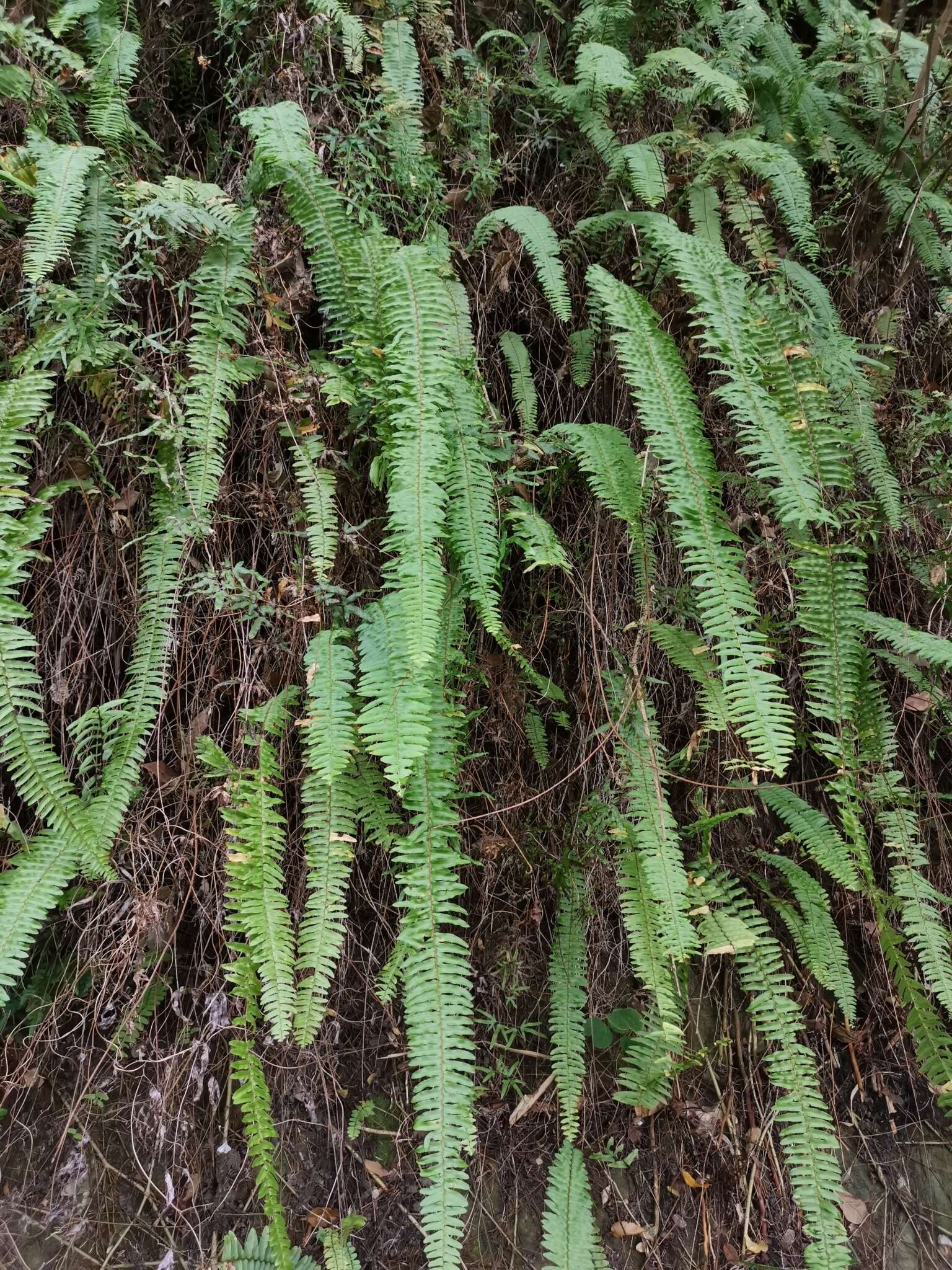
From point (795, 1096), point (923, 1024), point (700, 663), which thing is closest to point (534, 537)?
point (700, 663)

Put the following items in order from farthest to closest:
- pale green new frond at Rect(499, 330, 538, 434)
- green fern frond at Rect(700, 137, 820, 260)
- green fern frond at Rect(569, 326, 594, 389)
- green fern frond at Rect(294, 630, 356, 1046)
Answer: green fern frond at Rect(700, 137, 820, 260), green fern frond at Rect(569, 326, 594, 389), pale green new frond at Rect(499, 330, 538, 434), green fern frond at Rect(294, 630, 356, 1046)

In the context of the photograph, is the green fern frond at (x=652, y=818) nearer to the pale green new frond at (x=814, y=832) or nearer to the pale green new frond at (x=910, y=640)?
the pale green new frond at (x=814, y=832)

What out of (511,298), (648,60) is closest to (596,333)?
(511,298)

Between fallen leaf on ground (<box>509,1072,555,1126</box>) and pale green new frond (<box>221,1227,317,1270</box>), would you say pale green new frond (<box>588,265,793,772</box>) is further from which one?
pale green new frond (<box>221,1227,317,1270</box>)

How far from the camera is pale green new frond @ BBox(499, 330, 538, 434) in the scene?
2297 millimetres

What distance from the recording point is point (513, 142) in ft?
9.01

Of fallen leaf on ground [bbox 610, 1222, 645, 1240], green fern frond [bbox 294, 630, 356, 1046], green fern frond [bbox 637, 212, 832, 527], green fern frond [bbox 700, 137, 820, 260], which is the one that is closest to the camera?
green fern frond [bbox 294, 630, 356, 1046]

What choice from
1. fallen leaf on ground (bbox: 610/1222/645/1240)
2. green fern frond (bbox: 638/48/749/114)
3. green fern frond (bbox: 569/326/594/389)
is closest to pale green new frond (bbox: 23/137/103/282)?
green fern frond (bbox: 569/326/594/389)

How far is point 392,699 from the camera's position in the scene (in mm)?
1663

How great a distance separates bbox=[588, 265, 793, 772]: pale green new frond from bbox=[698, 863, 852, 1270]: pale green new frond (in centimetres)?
62

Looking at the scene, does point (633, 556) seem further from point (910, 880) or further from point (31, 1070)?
point (31, 1070)

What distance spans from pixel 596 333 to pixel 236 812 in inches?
69.4

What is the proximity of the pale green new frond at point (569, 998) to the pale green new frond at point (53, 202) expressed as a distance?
203 cm

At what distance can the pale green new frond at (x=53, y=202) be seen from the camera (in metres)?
1.90
